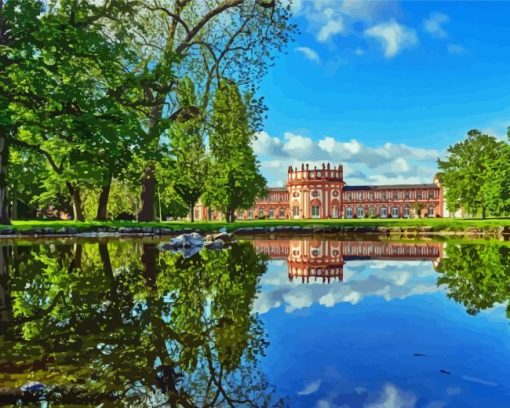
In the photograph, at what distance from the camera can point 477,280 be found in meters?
11.1

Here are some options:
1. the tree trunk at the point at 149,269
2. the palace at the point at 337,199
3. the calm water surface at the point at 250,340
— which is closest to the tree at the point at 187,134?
the tree trunk at the point at 149,269

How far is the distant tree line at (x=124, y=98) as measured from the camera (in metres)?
15.9

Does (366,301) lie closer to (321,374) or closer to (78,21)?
(321,374)

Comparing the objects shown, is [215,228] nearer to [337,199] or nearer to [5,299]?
[5,299]

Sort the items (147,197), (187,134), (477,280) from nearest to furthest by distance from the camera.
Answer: (477,280), (187,134), (147,197)

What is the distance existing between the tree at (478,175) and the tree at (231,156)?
2968cm

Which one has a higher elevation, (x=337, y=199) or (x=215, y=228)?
(x=337, y=199)

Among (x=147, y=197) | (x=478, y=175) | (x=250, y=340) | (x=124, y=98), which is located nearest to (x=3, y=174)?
(x=124, y=98)

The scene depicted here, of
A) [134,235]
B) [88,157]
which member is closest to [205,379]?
[88,157]

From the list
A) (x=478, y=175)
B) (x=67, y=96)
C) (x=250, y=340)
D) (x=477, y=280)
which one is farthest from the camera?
(x=478, y=175)

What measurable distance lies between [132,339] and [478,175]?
68322 mm

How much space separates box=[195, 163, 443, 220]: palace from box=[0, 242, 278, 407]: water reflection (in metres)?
95.1

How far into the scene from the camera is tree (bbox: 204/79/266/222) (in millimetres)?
28281

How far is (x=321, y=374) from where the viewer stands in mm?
4719
